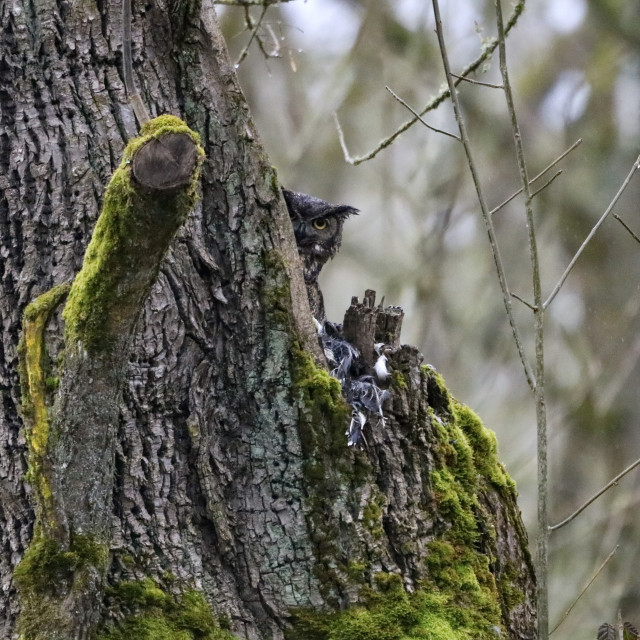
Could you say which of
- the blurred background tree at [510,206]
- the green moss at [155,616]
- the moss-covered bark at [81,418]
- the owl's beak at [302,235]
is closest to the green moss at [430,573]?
the green moss at [155,616]

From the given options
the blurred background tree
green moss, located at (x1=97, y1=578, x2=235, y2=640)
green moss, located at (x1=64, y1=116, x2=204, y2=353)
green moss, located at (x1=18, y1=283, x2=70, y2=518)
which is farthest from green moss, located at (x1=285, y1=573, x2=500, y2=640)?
the blurred background tree

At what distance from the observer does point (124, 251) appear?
1423mm

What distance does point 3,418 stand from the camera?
6.70 feet

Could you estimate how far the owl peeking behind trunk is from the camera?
3.84 metres

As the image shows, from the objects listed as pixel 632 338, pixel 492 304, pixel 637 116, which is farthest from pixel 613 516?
pixel 637 116

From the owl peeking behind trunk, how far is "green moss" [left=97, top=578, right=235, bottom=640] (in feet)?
6.73

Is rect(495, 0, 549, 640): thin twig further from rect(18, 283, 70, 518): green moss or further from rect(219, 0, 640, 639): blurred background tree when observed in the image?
rect(219, 0, 640, 639): blurred background tree

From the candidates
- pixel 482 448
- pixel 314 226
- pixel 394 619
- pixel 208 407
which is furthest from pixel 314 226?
pixel 394 619

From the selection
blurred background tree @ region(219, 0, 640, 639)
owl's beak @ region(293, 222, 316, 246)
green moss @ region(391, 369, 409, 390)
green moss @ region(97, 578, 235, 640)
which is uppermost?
blurred background tree @ region(219, 0, 640, 639)

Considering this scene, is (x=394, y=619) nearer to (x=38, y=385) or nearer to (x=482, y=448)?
(x=482, y=448)

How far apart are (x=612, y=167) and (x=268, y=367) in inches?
210

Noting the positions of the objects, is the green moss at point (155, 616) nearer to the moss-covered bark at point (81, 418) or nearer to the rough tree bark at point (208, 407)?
the rough tree bark at point (208, 407)

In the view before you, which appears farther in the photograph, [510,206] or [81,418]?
[510,206]

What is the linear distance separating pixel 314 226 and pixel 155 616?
2342mm
